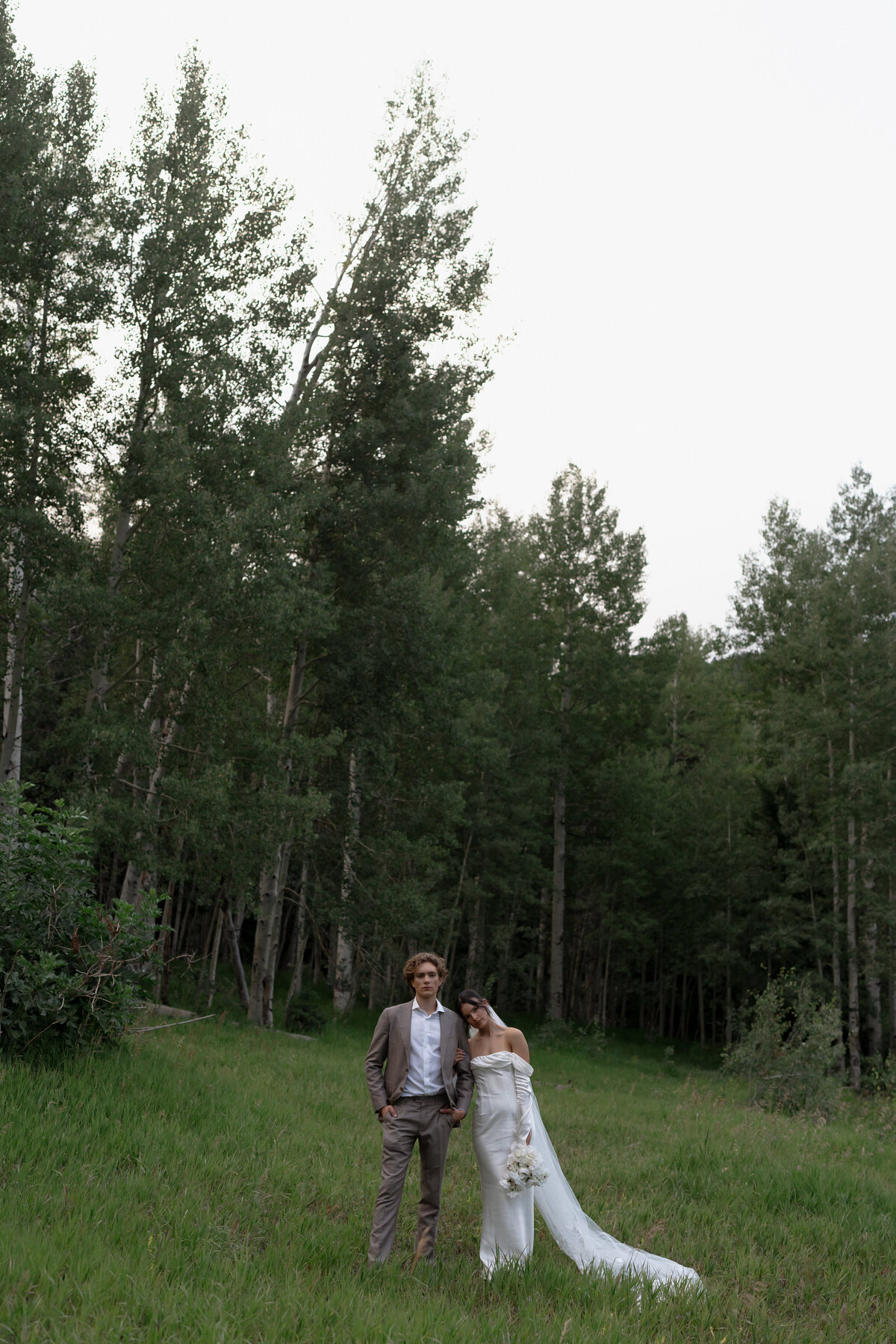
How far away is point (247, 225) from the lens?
1761 centimetres

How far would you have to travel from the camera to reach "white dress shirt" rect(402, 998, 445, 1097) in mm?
6211

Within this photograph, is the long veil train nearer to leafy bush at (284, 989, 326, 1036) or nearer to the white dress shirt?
the white dress shirt

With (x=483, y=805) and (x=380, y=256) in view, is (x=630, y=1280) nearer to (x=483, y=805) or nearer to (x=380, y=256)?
(x=380, y=256)

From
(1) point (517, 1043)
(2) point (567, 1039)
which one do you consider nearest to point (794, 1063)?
(1) point (517, 1043)

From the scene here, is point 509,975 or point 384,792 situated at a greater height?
point 384,792

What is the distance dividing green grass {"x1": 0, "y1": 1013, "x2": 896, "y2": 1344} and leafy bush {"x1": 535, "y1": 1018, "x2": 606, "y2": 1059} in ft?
50.6

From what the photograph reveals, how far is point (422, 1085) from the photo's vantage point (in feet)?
20.4

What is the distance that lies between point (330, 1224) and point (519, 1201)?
125 cm

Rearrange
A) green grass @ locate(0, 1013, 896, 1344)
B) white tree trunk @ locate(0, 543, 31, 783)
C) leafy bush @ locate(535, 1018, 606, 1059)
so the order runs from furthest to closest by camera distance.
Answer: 1. leafy bush @ locate(535, 1018, 606, 1059)
2. white tree trunk @ locate(0, 543, 31, 783)
3. green grass @ locate(0, 1013, 896, 1344)

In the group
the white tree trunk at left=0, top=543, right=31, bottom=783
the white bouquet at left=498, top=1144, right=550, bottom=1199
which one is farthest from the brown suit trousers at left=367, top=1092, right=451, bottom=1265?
the white tree trunk at left=0, top=543, right=31, bottom=783

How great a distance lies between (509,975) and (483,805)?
12.9 m

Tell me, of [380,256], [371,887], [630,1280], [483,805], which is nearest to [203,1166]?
[630,1280]

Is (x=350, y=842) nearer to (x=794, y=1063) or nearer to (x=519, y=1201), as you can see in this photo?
(x=794, y=1063)

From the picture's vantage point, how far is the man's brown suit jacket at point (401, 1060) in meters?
6.18
